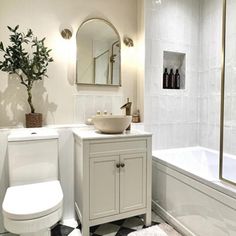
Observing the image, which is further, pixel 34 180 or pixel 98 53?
pixel 98 53

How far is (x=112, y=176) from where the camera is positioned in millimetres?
1877

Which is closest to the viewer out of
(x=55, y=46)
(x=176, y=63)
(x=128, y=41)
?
(x=55, y=46)

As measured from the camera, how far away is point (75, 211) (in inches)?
86.0

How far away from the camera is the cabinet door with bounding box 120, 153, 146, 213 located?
1920mm

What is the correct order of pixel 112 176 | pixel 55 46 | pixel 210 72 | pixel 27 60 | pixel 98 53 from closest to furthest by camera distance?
pixel 112 176 < pixel 27 60 < pixel 55 46 < pixel 98 53 < pixel 210 72

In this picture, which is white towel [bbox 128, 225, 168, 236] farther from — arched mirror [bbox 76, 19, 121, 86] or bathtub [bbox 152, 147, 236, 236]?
arched mirror [bbox 76, 19, 121, 86]

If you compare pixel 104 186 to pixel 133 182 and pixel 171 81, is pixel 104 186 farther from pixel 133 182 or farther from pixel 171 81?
pixel 171 81

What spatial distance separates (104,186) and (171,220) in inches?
28.8

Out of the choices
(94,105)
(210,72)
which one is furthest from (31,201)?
(210,72)

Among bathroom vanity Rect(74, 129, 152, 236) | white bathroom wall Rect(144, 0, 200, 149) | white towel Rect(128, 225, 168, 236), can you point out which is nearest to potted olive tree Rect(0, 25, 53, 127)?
bathroom vanity Rect(74, 129, 152, 236)

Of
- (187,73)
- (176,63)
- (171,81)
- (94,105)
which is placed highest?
(176,63)

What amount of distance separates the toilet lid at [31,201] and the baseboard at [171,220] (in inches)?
42.0

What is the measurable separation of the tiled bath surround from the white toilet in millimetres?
1164

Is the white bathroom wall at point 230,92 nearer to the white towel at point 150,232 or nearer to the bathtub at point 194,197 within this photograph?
the bathtub at point 194,197
